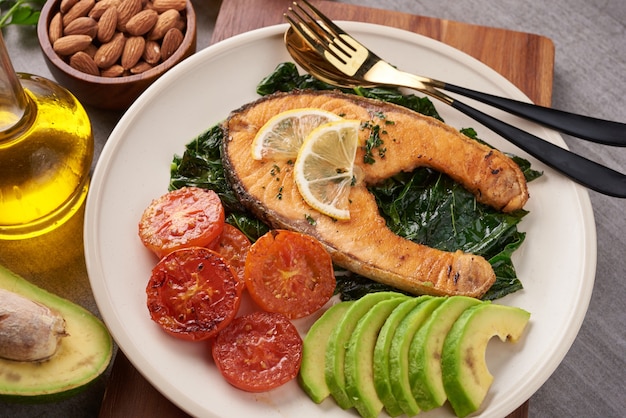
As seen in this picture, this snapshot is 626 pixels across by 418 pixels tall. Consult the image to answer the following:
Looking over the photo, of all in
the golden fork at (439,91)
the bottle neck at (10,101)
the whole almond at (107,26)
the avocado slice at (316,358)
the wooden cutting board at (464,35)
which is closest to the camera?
the avocado slice at (316,358)

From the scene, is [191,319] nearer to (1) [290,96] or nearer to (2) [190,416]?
(2) [190,416]

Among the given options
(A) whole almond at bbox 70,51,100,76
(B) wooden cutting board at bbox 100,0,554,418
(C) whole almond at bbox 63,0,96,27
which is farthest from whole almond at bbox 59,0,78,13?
(B) wooden cutting board at bbox 100,0,554,418

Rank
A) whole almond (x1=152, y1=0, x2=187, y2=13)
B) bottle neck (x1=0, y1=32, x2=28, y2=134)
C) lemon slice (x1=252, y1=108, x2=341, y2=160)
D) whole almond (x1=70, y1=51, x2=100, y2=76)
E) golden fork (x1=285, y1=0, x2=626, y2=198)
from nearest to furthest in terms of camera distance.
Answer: bottle neck (x1=0, y1=32, x2=28, y2=134)
lemon slice (x1=252, y1=108, x2=341, y2=160)
golden fork (x1=285, y1=0, x2=626, y2=198)
whole almond (x1=70, y1=51, x2=100, y2=76)
whole almond (x1=152, y1=0, x2=187, y2=13)

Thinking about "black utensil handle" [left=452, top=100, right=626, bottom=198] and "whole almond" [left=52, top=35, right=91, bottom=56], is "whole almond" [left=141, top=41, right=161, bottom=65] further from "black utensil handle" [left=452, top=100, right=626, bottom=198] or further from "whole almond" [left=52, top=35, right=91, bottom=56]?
"black utensil handle" [left=452, top=100, right=626, bottom=198]

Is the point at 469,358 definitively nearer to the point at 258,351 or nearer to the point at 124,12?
the point at 258,351

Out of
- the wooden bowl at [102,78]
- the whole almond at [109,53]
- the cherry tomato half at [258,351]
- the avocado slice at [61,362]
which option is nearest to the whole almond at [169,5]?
the wooden bowl at [102,78]

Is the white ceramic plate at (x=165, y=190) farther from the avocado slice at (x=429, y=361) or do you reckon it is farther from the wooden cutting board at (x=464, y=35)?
the wooden cutting board at (x=464, y=35)

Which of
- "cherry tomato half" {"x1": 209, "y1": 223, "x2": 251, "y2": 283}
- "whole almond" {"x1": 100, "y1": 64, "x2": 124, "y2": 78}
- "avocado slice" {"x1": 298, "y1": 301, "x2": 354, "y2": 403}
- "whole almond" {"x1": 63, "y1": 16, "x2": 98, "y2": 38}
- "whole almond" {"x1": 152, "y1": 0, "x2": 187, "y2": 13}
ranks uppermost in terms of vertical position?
"whole almond" {"x1": 152, "y1": 0, "x2": 187, "y2": 13}
